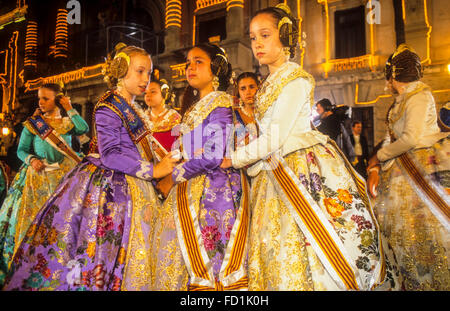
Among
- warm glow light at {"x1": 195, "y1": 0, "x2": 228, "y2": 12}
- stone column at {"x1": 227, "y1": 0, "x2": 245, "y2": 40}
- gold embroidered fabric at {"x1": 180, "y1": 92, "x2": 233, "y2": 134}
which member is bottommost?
gold embroidered fabric at {"x1": 180, "y1": 92, "x2": 233, "y2": 134}

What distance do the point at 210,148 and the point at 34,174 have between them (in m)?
1.73

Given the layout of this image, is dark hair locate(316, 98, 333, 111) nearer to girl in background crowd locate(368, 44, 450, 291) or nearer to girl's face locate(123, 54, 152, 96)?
girl in background crowd locate(368, 44, 450, 291)

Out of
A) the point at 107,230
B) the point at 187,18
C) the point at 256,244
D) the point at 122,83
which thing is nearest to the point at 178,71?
the point at 187,18

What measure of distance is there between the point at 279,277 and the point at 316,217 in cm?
32

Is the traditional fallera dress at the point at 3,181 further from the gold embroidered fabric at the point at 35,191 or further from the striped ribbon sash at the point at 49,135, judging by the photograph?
the striped ribbon sash at the point at 49,135

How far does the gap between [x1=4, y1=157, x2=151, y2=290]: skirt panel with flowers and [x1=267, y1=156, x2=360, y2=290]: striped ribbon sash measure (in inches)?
34.8

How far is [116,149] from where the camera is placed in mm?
2012

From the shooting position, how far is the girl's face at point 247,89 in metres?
2.86

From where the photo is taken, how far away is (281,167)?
Answer: 181 cm

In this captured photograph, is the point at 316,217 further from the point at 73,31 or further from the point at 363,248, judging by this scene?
the point at 73,31

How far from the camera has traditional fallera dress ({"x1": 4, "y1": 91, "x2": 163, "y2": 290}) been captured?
1826 mm

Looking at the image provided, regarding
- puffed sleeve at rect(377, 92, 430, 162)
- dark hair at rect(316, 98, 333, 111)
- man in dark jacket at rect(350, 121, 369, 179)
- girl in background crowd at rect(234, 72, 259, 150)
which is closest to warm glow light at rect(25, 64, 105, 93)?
girl in background crowd at rect(234, 72, 259, 150)

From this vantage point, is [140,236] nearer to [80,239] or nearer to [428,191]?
[80,239]

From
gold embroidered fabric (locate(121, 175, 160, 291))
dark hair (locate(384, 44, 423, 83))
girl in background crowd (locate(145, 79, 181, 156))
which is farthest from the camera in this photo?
girl in background crowd (locate(145, 79, 181, 156))
